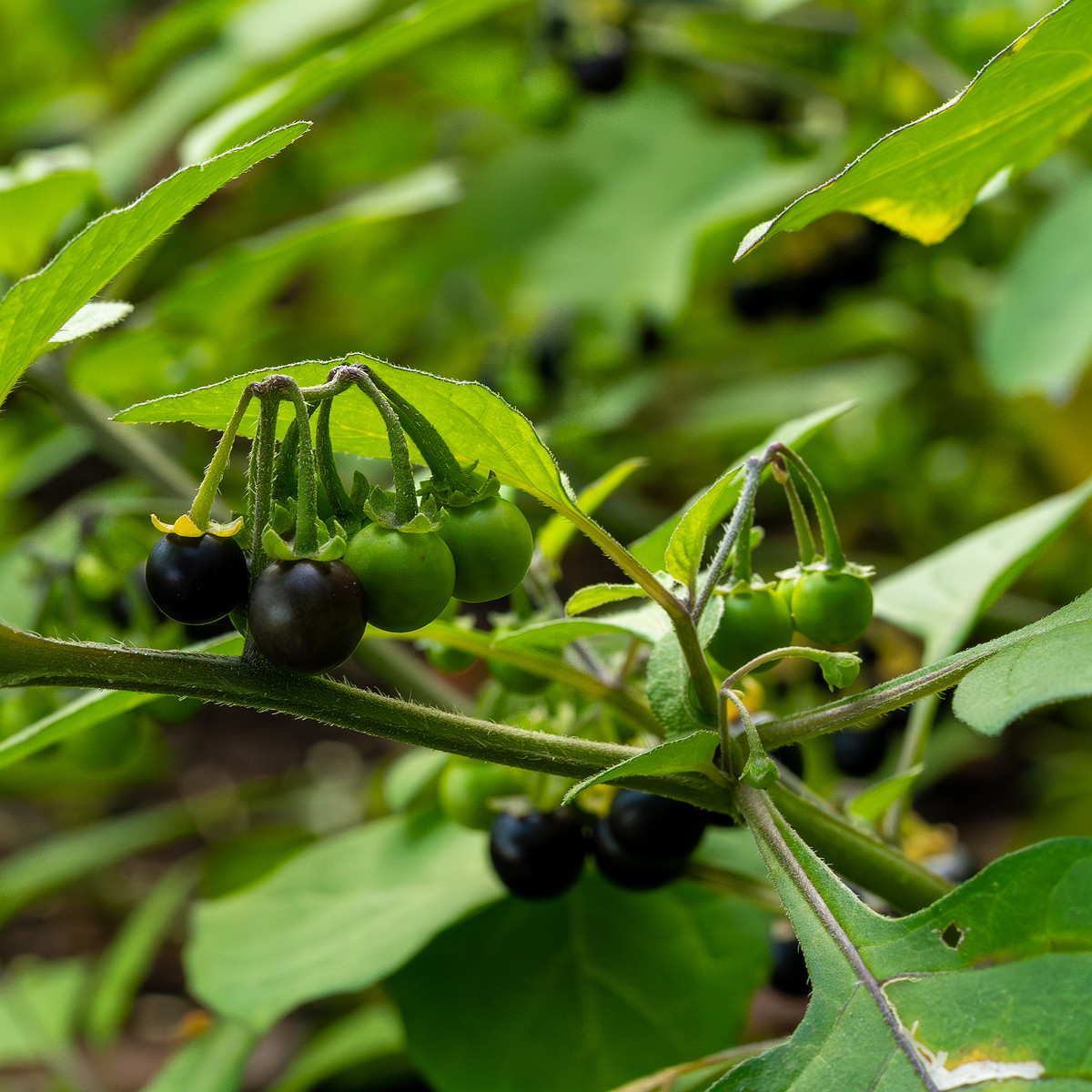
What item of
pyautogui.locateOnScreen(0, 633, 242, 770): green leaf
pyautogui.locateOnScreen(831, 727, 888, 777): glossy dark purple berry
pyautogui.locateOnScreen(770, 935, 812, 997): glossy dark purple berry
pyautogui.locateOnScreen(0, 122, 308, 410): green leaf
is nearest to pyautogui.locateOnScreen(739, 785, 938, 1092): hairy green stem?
pyautogui.locateOnScreen(0, 633, 242, 770): green leaf

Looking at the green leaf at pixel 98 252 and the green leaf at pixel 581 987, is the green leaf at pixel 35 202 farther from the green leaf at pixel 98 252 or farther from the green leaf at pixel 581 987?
the green leaf at pixel 581 987

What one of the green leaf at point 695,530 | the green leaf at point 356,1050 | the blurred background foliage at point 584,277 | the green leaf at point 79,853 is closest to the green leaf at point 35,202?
the blurred background foliage at point 584,277

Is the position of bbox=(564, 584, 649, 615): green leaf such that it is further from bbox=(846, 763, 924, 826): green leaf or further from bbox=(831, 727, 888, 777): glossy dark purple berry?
bbox=(831, 727, 888, 777): glossy dark purple berry

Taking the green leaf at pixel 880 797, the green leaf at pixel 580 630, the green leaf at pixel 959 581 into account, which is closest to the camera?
the green leaf at pixel 580 630

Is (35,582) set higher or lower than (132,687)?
lower

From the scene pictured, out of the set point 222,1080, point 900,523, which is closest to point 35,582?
point 222,1080

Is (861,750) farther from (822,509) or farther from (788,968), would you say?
(822,509)

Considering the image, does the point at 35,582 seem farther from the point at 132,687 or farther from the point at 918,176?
the point at 918,176
